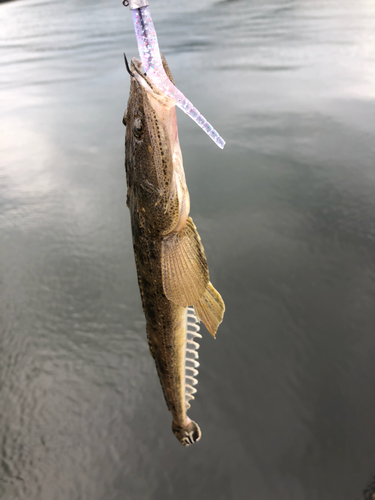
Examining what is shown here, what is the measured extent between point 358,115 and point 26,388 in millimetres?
7534

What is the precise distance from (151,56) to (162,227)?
84 cm

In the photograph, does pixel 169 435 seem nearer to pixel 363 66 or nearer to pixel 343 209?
pixel 343 209

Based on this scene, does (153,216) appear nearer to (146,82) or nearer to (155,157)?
(155,157)

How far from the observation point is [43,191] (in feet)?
17.8

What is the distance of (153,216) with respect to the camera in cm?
167

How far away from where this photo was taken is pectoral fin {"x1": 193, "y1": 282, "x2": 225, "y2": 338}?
6.24 feet

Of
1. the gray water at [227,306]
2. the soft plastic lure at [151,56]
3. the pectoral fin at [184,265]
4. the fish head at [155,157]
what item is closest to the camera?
the soft plastic lure at [151,56]

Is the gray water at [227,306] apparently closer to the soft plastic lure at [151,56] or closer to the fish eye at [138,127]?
the fish eye at [138,127]

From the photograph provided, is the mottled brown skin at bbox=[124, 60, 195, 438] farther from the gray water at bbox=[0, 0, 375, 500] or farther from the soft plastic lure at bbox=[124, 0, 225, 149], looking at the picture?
the gray water at bbox=[0, 0, 375, 500]

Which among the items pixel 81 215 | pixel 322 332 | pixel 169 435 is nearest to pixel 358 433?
pixel 322 332

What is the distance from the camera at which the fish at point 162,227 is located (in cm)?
150

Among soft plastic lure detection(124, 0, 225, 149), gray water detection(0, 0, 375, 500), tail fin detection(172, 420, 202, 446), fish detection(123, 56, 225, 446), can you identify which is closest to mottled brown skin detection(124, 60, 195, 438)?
fish detection(123, 56, 225, 446)

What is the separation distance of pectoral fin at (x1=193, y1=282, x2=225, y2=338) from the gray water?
61.8 inches

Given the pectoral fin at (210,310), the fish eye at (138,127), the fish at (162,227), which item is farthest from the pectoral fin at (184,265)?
the fish eye at (138,127)
